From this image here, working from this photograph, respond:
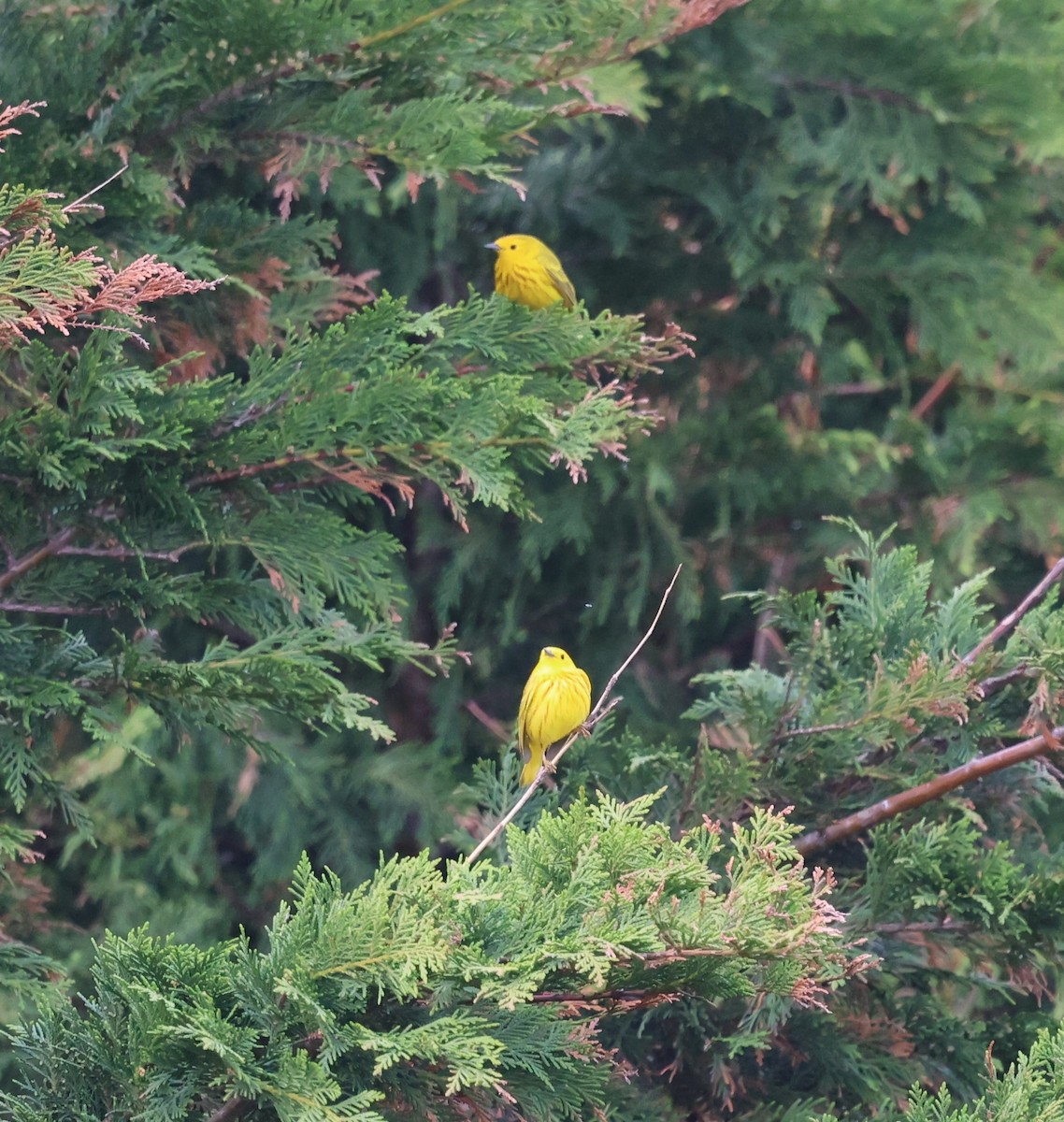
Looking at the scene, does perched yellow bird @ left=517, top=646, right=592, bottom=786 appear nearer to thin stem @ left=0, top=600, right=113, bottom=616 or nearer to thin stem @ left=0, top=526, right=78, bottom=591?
thin stem @ left=0, top=600, right=113, bottom=616

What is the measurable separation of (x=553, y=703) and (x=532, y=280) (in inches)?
75.8

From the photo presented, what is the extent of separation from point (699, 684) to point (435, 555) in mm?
1367

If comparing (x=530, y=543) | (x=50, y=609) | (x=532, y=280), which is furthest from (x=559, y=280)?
(x=50, y=609)

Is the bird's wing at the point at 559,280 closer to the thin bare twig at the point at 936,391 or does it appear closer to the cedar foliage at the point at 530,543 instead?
the cedar foliage at the point at 530,543

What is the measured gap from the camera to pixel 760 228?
567 cm

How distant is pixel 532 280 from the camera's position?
15.8 feet

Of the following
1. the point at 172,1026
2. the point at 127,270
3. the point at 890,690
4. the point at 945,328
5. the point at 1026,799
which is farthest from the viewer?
the point at 945,328

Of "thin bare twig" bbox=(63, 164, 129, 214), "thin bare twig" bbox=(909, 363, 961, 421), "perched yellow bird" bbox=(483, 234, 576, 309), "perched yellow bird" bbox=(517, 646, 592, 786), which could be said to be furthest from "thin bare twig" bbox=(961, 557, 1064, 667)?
"thin bare twig" bbox=(909, 363, 961, 421)

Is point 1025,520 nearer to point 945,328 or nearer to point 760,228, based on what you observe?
point 945,328

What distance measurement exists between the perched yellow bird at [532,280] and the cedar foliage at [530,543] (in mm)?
554

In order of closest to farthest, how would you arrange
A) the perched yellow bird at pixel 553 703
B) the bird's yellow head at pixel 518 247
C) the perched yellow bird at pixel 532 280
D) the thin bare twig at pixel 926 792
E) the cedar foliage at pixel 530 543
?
the cedar foliage at pixel 530 543 < the thin bare twig at pixel 926 792 < the perched yellow bird at pixel 553 703 < the perched yellow bird at pixel 532 280 < the bird's yellow head at pixel 518 247

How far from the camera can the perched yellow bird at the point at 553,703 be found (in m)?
3.52

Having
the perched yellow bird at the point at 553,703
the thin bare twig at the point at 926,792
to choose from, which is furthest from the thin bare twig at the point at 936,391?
the perched yellow bird at the point at 553,703

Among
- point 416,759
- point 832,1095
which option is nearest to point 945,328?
point 416,759
